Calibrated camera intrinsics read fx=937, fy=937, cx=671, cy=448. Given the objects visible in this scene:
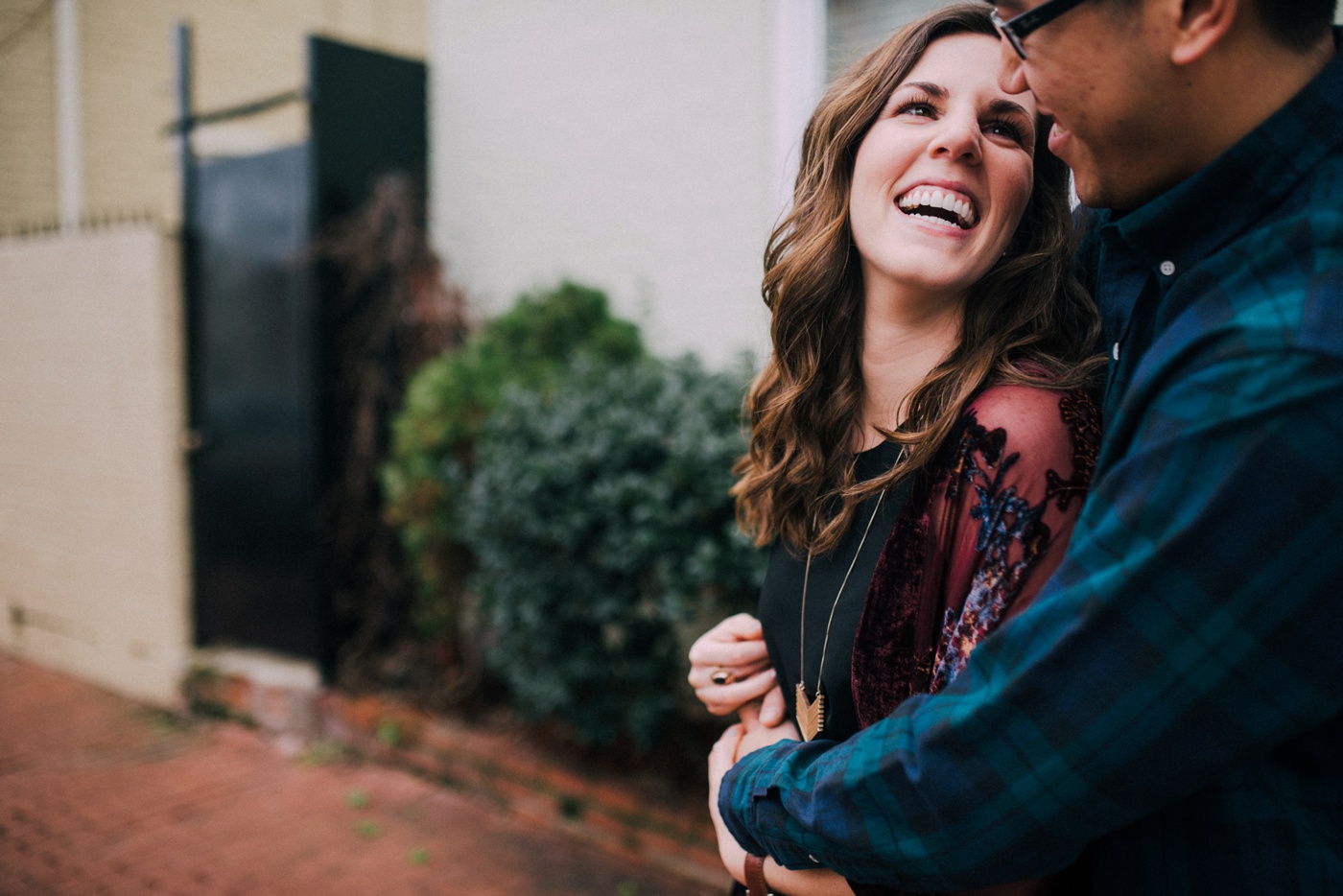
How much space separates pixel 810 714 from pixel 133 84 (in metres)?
11.1

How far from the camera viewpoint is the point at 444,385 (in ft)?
14.3

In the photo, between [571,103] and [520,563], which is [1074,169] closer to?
[520,563]

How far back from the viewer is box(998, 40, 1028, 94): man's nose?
1.21 m

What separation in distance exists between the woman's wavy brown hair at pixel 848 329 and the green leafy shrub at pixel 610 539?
1.44 metres

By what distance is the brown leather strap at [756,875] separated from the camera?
139 centimetres

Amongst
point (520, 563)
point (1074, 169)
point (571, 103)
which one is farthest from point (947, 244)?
point (571, 103)

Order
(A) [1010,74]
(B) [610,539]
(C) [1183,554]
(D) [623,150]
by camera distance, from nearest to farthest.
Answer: (C) [1183,554] → (A) [1010,74] → (B) [610,539] → (D) [623,150]

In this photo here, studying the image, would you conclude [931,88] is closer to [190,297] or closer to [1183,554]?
[1183,554]

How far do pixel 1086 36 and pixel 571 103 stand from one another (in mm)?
4450

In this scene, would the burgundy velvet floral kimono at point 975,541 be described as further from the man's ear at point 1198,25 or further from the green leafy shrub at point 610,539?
the green leafy shrub at point 610,539

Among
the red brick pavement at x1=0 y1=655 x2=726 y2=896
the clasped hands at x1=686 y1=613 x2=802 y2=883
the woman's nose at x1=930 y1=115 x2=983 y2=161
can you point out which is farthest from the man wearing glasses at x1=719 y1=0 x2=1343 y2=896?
the red brick pavement at x1=0 y1=655 x2=726 y2=896

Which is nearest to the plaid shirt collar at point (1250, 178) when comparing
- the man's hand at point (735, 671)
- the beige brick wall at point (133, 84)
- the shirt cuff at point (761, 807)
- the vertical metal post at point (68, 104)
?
the shirt cuff at point (761, 807)

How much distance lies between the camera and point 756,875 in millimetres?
1402

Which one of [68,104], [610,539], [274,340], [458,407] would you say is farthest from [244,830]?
[68,104]
